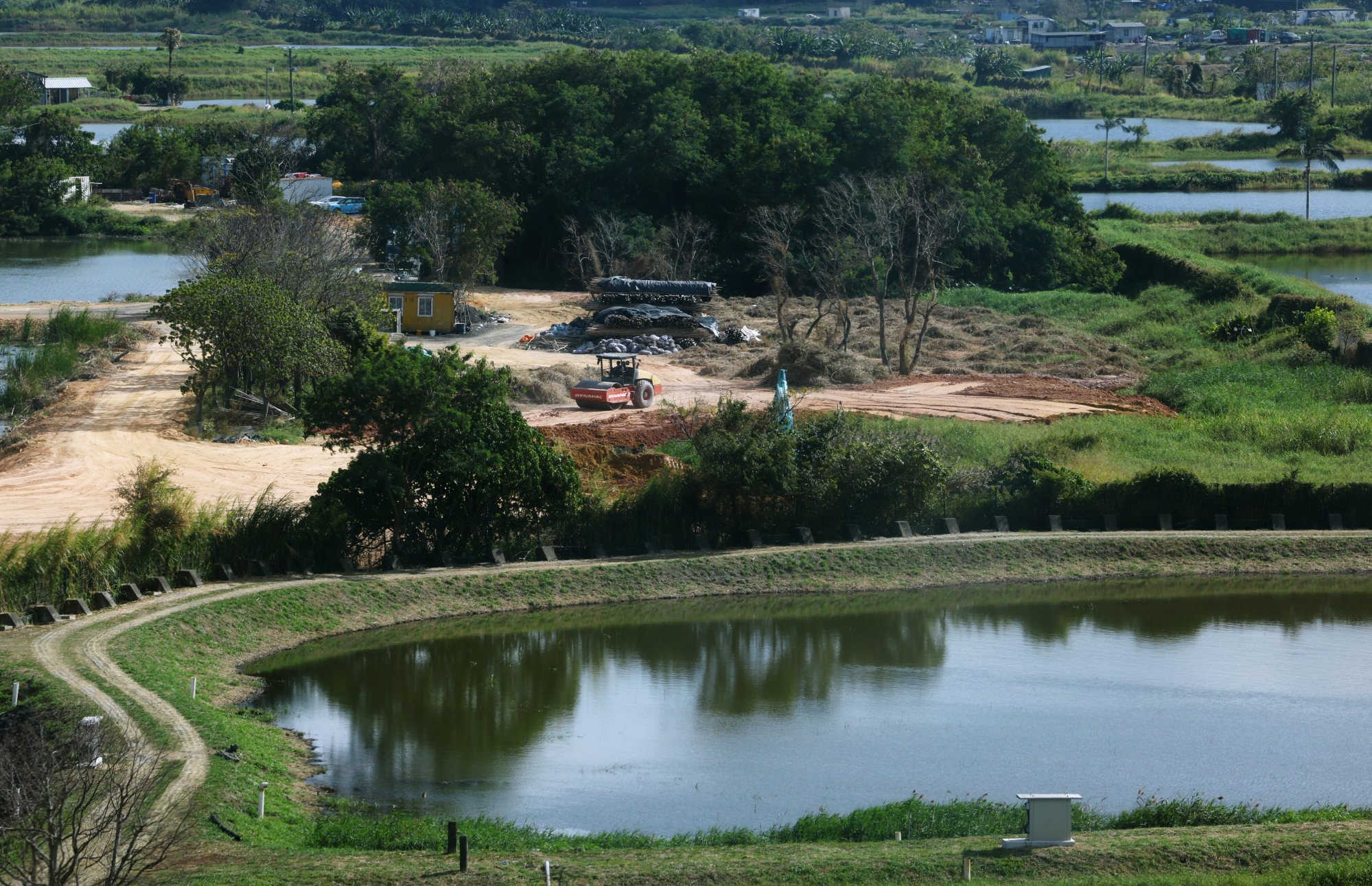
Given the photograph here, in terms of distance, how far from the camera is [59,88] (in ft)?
410

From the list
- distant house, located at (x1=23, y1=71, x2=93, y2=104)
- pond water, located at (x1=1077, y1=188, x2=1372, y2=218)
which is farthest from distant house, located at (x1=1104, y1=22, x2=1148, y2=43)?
distant house, located at (x1=23, y1=71, x2=93, y2=104)

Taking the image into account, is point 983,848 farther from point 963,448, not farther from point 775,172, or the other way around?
point 775,172

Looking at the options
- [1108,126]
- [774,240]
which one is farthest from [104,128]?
[774,240]

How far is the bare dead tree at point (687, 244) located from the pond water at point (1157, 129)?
6015 cm

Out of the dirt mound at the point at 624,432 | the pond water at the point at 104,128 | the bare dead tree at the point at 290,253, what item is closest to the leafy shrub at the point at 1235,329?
the dirt mound at the point at 624,432

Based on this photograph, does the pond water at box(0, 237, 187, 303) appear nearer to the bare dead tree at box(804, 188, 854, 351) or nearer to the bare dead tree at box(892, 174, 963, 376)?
the bare dead tree at box(804, 188, 854, 351)

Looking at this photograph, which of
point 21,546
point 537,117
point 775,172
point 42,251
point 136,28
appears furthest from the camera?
point 136,28

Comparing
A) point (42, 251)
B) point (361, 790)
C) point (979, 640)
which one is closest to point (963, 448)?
point (979, 640)

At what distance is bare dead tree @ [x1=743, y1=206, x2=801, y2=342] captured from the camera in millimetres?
57444

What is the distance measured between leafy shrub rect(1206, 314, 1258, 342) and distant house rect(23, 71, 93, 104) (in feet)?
323

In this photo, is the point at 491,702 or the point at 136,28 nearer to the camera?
the point at 491,702

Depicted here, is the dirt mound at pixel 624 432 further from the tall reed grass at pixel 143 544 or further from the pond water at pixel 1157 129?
the pond water at pixel 1157 129

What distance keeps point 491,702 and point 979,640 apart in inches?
336

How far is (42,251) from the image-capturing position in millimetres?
77562
